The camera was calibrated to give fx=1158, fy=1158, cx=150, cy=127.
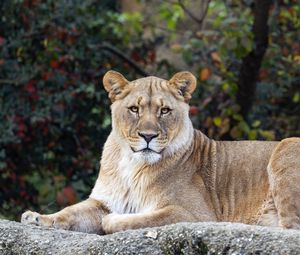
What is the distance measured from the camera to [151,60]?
11.7m

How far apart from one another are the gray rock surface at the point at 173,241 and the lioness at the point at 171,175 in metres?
0.71

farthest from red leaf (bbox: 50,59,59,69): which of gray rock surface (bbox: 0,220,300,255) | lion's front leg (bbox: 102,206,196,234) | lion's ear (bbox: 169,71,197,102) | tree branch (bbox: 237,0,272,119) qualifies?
gray rock surface (bbox: 0,220,300,255)

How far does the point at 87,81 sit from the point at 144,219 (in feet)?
15.5

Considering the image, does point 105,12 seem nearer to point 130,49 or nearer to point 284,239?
point 130,49

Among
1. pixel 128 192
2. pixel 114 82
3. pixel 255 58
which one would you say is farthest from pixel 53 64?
pixel 128 192

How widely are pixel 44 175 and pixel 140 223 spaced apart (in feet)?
15.9

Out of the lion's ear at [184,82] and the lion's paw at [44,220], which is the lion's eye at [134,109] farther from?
the lion's paw at [44,220]

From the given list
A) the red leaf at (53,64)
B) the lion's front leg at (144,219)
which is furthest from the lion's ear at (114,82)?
the red leaf at (53,64)

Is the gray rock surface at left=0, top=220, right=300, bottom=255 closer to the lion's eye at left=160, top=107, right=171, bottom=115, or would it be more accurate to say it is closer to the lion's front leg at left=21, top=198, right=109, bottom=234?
the lion's front leg at left=21, top=198, right=109, bottom=234

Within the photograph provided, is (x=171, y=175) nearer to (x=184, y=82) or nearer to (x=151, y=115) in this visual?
(x=151, y=115)

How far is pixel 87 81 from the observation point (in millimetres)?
11336

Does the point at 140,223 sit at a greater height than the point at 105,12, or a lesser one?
lesser

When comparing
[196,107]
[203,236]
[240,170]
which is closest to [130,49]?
[196,107]

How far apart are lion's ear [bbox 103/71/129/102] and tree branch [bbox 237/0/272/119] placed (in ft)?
10.3
